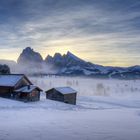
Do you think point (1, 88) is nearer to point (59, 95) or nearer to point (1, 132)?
point (59, 95)

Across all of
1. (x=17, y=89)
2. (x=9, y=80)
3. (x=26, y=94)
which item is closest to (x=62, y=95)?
(x=26, y=94)

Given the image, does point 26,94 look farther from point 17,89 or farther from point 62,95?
point 62,95

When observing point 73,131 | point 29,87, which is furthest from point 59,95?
point 73,131

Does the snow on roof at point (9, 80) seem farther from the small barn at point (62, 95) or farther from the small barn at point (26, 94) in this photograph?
the small barn at point (62, 95)

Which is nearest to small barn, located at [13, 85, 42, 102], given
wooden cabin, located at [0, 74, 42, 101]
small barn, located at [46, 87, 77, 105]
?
wooden cabin, located at [0, 74, 42, 101]

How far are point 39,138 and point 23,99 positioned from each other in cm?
4213

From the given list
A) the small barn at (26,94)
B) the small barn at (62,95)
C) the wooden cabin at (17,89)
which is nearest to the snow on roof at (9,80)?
the wooden cabin at (17,89)

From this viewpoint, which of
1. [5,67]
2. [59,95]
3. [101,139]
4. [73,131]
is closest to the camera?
[101,139]

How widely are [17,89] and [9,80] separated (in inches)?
167

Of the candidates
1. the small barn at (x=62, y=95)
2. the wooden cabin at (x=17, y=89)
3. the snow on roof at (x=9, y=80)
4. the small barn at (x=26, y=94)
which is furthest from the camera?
the small barn at (x=62, y=95)

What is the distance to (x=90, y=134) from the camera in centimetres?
2166

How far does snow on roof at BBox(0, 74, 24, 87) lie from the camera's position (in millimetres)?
63325

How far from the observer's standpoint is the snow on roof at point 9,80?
63.3 metres

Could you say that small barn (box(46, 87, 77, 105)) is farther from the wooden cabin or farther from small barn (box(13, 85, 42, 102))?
small barn (box(13, 85, 42, 102))
